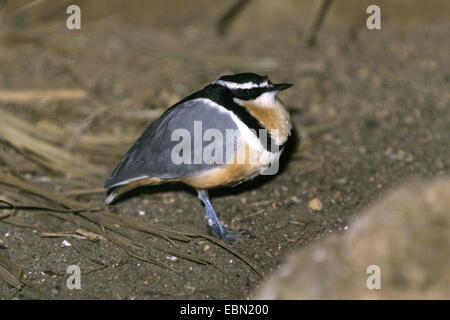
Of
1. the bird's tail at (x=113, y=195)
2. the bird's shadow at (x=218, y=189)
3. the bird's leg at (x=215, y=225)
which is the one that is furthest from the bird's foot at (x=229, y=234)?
the bird's tail at (x=113, y=195)

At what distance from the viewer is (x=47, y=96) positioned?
484 cm

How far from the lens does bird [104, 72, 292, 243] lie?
3137 mm

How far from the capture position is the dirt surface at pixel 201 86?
302 cm

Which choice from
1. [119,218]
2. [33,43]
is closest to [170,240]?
[119,218]

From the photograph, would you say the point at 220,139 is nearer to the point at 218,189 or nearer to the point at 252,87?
the point at 252,87

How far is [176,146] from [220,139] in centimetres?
29

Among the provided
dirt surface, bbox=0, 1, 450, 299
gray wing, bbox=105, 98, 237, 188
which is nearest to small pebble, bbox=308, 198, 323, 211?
dirt surface, bbox=0, 1, 450, 299

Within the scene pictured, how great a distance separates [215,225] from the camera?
10.9 feet

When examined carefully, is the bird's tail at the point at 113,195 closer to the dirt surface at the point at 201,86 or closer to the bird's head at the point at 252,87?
the dirt surface at the point at 201,86

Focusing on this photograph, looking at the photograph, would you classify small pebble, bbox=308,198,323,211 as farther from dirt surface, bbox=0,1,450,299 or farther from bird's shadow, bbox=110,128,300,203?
bird's shadow, bbox=110,128,300,203

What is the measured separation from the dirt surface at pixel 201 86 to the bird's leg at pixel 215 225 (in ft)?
0.24

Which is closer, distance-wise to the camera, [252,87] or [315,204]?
[252,87]

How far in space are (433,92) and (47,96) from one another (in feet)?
10.4

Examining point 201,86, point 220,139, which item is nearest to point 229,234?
point 220,139
